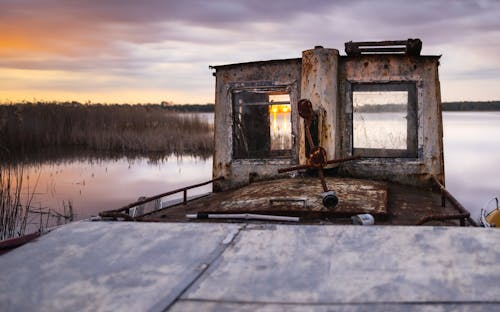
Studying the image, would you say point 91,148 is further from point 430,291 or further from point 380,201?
point 430,291

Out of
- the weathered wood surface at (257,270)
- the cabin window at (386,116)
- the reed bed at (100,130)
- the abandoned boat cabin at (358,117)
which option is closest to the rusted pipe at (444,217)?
the weathered wood surface at (257,270)

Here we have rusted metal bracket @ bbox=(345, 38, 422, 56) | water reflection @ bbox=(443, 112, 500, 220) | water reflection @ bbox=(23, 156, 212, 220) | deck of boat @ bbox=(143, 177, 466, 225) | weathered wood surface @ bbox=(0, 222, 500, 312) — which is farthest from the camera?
water reflection @ bbox=(443, 112, 500, 220)

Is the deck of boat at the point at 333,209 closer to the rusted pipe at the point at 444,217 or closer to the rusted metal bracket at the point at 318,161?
the rusted metal bracket at the point at 318,161

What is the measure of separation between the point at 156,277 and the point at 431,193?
5.41 m

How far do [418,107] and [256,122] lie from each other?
2.49 meters

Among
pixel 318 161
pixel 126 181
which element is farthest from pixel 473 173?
pixel 318 161

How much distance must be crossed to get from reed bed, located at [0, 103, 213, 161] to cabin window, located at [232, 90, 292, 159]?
453 inches

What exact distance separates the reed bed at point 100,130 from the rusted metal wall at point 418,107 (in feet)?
43.4

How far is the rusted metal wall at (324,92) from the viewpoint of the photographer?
7094 millimetres

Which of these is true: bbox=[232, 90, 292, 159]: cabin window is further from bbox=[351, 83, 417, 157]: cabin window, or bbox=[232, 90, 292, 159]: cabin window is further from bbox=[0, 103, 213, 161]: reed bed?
bbox=[0, 103, 213, 161]: reed bed

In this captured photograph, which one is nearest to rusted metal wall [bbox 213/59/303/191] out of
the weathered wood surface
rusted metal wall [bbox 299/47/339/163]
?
rusted metal wall [bbox 299/47/339/163]

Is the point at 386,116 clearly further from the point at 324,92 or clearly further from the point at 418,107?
the point at 324,92

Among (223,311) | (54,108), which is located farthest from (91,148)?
(223,311)

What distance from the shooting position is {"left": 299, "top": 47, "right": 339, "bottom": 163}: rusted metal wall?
7.09 metres
